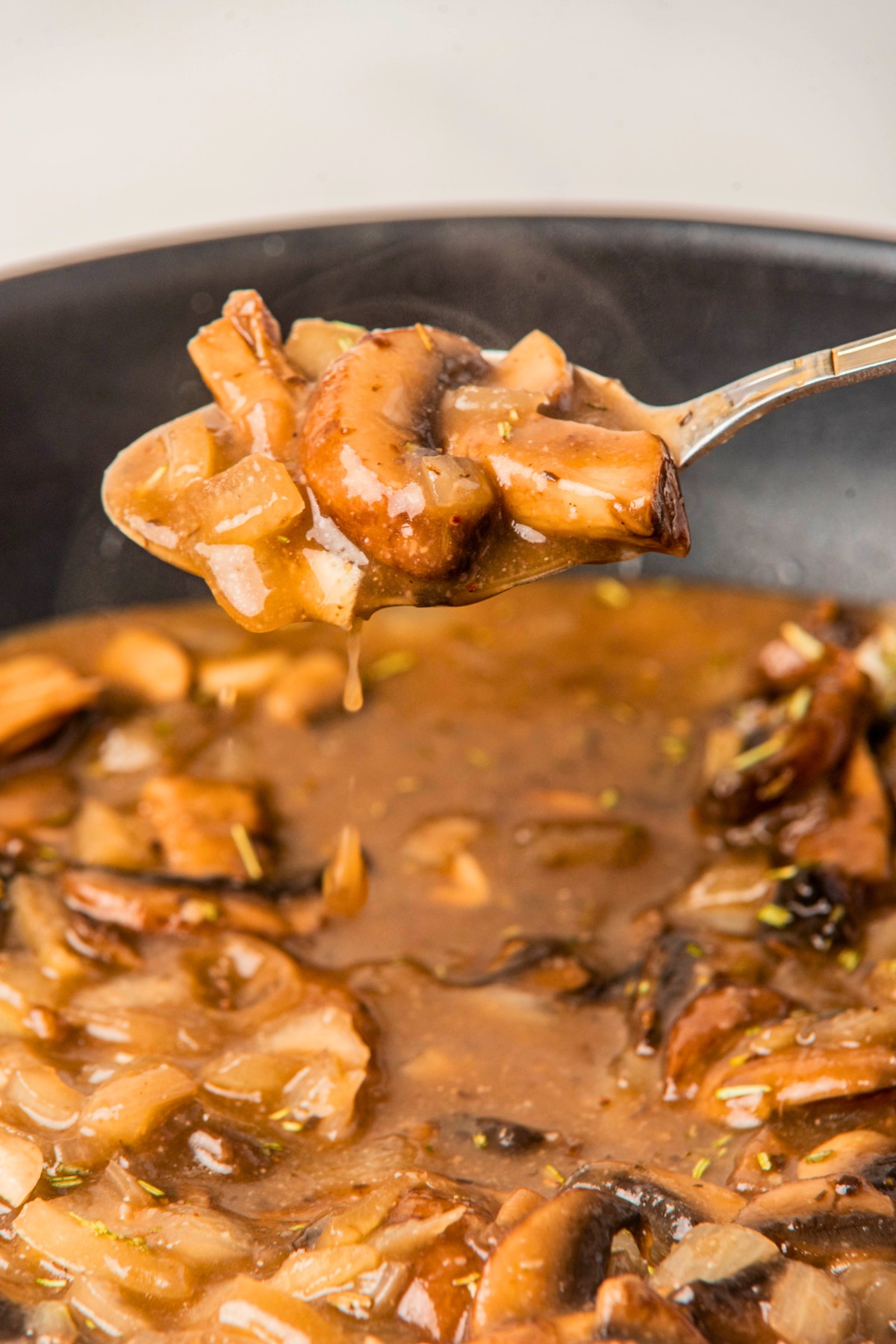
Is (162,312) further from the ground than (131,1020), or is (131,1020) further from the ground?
(162,312)

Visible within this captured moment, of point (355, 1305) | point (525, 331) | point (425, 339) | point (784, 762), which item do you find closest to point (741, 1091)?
point (355, 1305)

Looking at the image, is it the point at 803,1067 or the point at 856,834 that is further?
the point at 856,834

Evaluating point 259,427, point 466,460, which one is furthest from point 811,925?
point 259,427

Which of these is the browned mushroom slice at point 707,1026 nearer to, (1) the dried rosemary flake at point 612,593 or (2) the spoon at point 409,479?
(2) the spoon at point 409,479

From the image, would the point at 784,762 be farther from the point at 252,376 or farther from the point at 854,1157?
the point at 252,376

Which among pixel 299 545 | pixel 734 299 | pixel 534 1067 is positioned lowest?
pixel 534 1067

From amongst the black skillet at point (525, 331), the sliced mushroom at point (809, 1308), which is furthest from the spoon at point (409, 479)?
the black skillet at point (525, 331)

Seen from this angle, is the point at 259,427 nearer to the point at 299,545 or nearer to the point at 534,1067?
the point at 299,545
